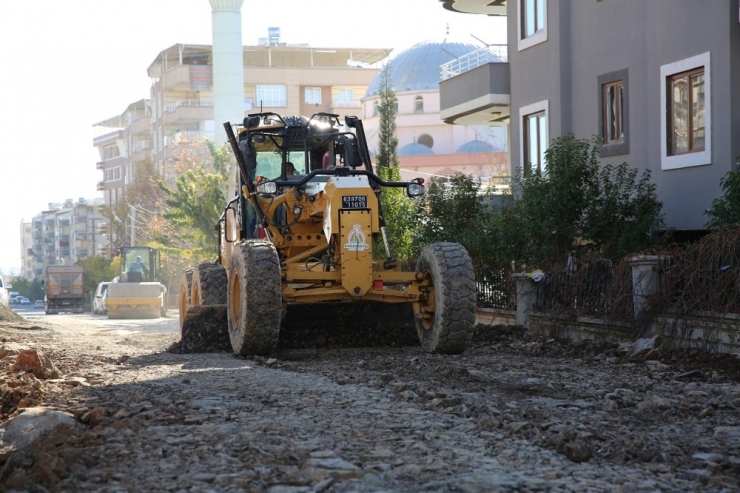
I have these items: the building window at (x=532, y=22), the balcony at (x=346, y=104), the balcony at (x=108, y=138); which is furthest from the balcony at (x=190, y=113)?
the building window at (x=532, y=22)

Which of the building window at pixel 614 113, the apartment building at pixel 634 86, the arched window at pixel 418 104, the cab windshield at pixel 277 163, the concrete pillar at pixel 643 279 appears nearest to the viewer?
the concrete pillar at pixel 643 279

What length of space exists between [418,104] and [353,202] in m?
80.6

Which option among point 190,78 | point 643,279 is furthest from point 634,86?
point 190,78

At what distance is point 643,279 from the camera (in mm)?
13922

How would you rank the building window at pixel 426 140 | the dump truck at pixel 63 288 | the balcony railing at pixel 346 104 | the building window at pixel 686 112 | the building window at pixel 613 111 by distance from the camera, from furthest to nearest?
1. the balcony railing at pixel 346 104
2. the building window at pixel 426 140
3. the dump truck at pixel 63 288
4. the building window at pixel 613 111
5. the building window at pixel 686 112

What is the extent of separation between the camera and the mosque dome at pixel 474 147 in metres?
91.2

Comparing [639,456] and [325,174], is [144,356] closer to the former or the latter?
[325,174]

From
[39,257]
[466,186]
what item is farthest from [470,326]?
[39,257]

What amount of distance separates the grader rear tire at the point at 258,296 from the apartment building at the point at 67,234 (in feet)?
438

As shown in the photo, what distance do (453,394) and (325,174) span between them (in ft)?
17.4

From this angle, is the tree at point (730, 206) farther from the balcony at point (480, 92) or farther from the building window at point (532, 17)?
the balcony at point (480, 92)

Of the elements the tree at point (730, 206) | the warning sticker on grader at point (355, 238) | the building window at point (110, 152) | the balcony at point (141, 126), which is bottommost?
the warning sticker on grader at point (355, 238)

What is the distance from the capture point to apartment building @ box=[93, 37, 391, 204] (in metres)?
108

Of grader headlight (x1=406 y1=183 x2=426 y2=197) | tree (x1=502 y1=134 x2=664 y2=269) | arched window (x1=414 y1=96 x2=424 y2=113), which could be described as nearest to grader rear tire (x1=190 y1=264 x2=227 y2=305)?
grader headlight (x1=406 y1=183 x2=426 y2=197)
